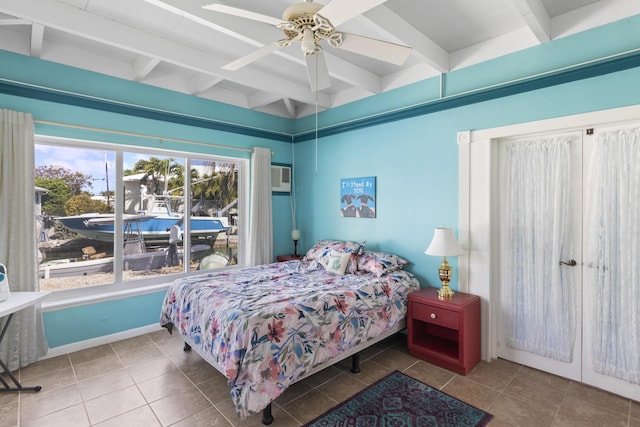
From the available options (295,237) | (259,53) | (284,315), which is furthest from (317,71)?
(295,237)

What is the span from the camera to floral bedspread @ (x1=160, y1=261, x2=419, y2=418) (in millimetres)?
1960

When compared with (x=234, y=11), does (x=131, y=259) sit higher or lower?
lower

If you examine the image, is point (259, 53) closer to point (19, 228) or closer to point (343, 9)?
point (343, 9)

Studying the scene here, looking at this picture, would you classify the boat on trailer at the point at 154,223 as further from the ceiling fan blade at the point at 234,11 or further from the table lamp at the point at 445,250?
the table lamp at the point at 445,250

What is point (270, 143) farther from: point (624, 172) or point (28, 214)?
point (624, 172)

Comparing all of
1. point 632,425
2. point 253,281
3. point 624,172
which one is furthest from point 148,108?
point 632,425

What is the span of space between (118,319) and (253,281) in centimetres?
161

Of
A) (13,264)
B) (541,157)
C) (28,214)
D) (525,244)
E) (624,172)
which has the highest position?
(541,157)

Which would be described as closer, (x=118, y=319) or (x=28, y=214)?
(x=28, y=214)

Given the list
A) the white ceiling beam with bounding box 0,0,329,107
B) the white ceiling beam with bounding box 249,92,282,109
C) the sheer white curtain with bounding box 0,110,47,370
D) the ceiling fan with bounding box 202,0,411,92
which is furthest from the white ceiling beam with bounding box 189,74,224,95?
the sheer white curtain with bounding box 0,110,47,370

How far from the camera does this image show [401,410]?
2.19m

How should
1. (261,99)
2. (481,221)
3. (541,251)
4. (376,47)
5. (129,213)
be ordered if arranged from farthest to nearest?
(261,99) → (129,213) → (481,221) → (541,251) → (376,47)

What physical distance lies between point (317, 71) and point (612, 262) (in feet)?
8.61

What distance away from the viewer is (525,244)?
2.78 m
